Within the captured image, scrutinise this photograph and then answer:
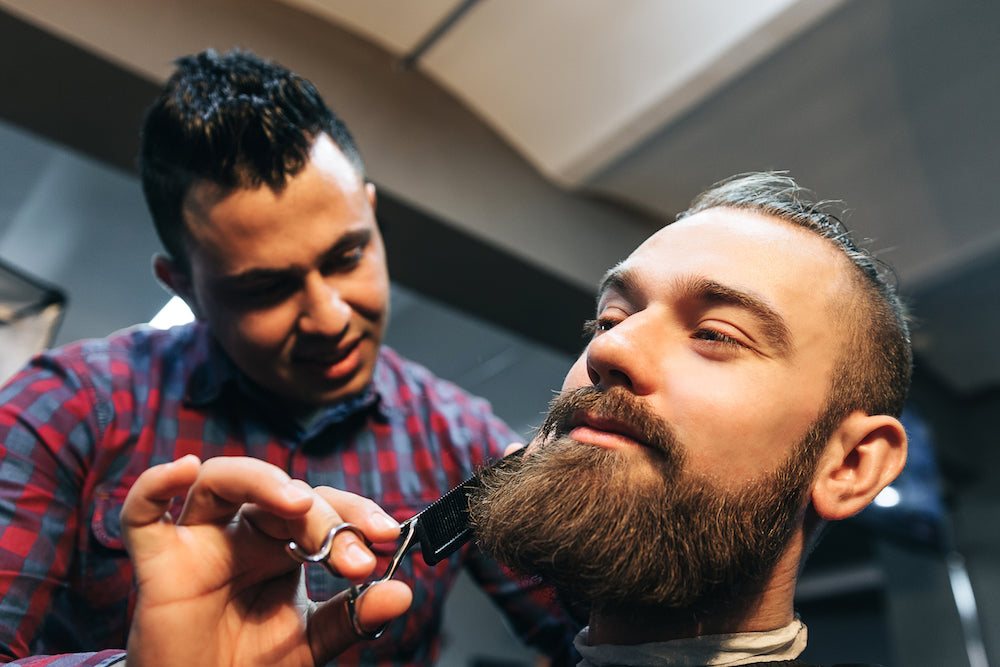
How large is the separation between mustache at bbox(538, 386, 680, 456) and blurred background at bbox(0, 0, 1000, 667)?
3.44ft

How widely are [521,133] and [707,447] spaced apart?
6.90 ft

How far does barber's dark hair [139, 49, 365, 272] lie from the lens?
1.32m

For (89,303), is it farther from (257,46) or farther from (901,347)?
(901,347)

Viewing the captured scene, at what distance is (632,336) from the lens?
3.23ft

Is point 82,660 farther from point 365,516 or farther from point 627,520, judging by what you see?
point 627,520

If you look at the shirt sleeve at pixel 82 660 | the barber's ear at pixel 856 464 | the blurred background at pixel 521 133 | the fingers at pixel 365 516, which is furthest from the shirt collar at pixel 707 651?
the blurred background at pixel 521 133

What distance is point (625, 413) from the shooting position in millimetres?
941

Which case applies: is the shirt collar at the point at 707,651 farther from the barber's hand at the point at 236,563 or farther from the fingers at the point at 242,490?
the fingers at the point at 242,490

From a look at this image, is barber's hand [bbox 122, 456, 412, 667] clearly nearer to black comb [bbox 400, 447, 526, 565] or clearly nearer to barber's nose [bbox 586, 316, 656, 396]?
black comb [bbox 400, 447, 526, 565]

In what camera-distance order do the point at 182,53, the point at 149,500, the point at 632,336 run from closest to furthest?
the point at 149,500
the point at 632,336
the point at 182,53

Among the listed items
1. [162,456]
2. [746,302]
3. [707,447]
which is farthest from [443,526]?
[162,456]

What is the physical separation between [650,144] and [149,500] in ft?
7.79

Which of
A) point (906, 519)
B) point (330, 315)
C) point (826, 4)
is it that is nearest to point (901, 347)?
point (330, 315)

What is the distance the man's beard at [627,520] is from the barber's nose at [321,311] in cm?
47
